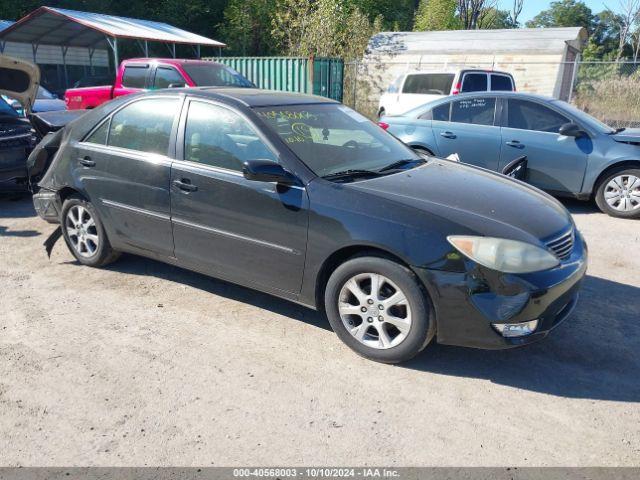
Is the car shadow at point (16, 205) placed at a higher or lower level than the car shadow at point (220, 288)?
lower

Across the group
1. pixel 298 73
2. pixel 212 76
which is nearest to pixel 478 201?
pixel 212 76

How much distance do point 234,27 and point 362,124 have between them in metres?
25.9

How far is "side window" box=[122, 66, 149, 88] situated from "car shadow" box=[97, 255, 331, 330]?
7.63m

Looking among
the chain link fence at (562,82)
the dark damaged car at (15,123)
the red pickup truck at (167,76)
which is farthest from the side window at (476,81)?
the dark damaged car at (15,123)

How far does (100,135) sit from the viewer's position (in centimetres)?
487

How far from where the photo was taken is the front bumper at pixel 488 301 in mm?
3203

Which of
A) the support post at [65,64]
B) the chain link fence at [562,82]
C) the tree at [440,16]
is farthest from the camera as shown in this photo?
the tree at [440,16]

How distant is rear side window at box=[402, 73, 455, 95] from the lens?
1286 cm

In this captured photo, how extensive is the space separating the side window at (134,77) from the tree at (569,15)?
199 feet

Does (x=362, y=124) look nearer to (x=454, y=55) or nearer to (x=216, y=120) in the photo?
(x=216, y=120)

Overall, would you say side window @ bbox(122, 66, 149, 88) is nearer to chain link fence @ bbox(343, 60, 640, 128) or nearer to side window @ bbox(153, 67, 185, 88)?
side window @ bbox(153, 67, 185, 88)

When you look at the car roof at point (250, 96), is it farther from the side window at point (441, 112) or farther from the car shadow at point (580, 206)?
the car shadow at point (580, 206)

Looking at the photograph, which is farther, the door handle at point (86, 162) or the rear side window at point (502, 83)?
the rear side window at point (502, 83)

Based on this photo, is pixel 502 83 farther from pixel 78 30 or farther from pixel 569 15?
pixel 569 15
